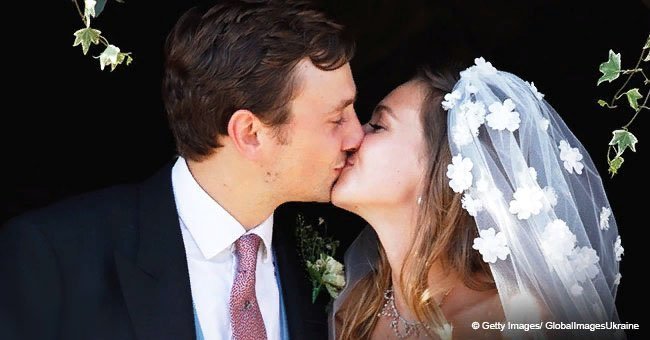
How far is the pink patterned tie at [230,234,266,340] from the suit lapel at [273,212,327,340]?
0.17 m

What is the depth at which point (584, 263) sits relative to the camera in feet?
11.5

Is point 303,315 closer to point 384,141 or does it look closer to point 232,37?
point 384,141

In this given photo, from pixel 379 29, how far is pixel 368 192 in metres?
2.68

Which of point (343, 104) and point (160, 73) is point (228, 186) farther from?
point (160, 73)

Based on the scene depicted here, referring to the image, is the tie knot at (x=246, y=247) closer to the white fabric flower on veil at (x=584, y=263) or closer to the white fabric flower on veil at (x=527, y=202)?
the white fabric flower on veil at (x=527, y=202)

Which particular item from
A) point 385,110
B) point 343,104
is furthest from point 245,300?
point 385,110

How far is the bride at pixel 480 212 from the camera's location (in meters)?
3.48

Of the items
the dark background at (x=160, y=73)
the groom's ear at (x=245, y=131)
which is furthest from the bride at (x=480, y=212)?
the dark background at (x=160, y=73)

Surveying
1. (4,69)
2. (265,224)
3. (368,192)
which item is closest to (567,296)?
(368,192)

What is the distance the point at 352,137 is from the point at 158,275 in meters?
0.80

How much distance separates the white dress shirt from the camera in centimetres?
342

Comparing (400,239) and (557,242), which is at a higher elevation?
(400,239)

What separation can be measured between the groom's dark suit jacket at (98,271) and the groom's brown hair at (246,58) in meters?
0.30

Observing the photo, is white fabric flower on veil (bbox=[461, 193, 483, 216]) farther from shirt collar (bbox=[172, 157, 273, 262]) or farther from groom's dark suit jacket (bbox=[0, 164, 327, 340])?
groom's dark suit jacket (bbox=[0, 164, 327, 340])
